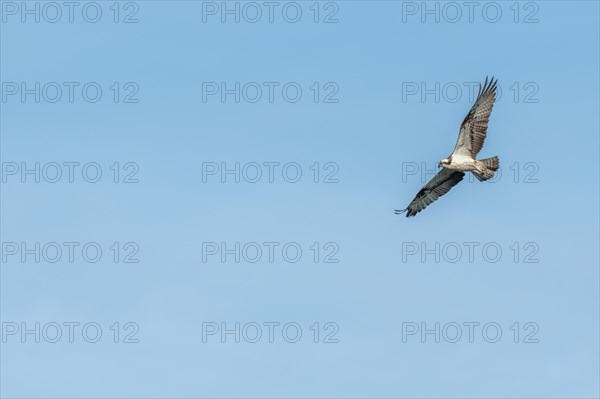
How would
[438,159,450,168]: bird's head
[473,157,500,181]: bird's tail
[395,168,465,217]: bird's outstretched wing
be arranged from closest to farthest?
[473,157,500,181]: bird's tail → [438,159,450,168]: bird's head → [395,168,465,217]: bird's outstretched wing

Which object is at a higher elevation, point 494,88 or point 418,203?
point 494,88

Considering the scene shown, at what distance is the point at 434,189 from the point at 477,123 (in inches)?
246

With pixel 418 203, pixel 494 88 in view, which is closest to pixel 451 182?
pixel 418 203

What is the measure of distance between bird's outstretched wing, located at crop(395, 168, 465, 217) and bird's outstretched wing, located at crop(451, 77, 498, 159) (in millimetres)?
2975

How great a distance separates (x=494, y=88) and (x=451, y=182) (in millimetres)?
6151

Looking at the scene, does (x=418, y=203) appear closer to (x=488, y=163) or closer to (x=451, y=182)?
(x=451, y=182)

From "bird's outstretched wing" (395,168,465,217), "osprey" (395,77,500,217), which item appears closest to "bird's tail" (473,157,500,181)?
"osprey" (395,77,500,217)

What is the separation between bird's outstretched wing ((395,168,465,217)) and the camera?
6172 centimetres

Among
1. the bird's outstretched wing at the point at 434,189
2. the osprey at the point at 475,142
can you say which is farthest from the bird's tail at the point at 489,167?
the bird's outstretched wing at the point at 434,189

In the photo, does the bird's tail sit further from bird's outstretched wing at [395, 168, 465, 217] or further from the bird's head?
bird's outstretched wing at [395, 168, 465, 217]

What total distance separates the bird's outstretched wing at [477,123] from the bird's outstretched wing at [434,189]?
297cm

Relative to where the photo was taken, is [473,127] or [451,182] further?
[451,182]

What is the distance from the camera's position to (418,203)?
63.7 m

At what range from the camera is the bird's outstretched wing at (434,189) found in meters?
61.7
